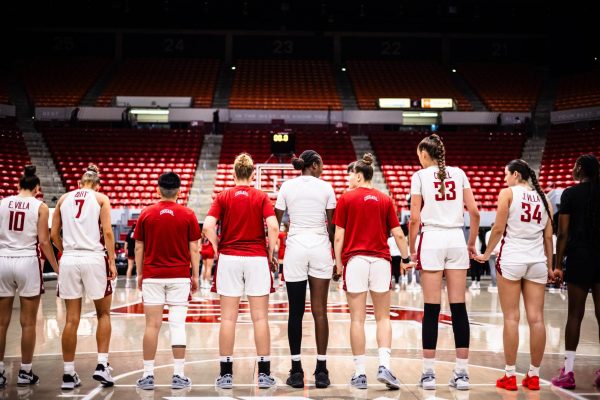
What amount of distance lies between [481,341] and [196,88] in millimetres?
20989

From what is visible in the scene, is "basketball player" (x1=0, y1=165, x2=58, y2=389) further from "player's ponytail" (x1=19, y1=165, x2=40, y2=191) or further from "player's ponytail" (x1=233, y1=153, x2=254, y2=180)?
"player's ponytail" (x1=233, y1=153, x2=254, y2=180)

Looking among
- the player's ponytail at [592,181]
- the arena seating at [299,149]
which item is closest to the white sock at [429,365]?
the player's ponytail at [592,181]

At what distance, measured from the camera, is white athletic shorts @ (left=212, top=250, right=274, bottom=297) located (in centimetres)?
536

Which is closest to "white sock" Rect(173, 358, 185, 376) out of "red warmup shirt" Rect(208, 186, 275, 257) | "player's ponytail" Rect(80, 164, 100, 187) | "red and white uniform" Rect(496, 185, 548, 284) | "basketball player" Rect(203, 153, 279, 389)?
"basketball player" Rect(203, 153, 279, 389)

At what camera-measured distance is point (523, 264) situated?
5293 millimetres

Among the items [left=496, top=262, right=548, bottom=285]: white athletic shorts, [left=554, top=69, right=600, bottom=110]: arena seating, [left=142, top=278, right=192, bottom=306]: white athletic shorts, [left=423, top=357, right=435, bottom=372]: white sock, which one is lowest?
[left=423, top=357, right=435, bottom=372]: white sock

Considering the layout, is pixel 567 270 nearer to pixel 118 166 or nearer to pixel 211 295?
pixel 211 295

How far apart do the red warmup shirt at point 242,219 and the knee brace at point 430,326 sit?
1.44 meters

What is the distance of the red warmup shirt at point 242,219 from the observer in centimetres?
541

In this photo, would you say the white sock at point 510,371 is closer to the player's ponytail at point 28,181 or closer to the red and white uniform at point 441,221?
the red and white uniform at point 441,221

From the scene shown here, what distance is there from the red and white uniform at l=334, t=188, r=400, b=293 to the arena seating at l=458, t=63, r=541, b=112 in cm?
2174

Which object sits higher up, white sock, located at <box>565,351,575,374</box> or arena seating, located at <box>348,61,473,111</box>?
arena seating, located at <box>348,61,473,111</box>

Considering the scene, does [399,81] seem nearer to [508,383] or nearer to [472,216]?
[472,216]

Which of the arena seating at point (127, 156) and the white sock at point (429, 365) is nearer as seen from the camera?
the white sock at point (429, 365)
